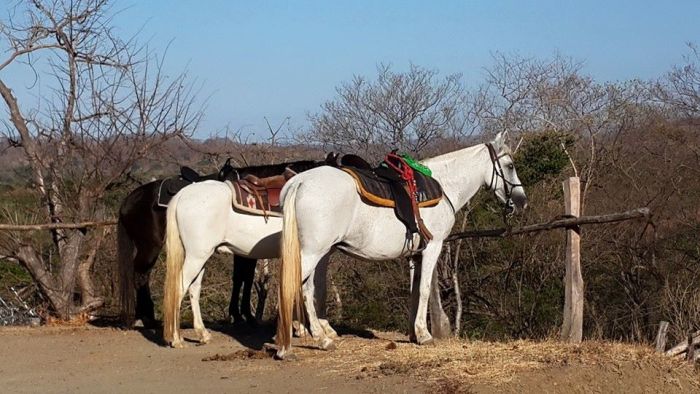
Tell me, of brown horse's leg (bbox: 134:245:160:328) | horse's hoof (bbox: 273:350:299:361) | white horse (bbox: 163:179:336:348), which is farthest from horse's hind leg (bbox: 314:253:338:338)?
brown horse's leg (bbox: 134:245:160:328)

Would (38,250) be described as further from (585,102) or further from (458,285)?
(585,102)

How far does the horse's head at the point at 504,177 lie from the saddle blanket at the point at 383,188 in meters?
0.69

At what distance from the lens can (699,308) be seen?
10266 mm

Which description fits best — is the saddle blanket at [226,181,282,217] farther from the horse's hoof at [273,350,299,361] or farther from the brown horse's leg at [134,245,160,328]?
the horse's hoof at [273,350,299,361]

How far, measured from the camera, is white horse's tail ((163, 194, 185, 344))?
8.28 m

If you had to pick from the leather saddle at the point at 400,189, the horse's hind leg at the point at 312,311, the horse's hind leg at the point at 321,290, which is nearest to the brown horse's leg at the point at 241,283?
the horse's hind leg at the point at 321,290

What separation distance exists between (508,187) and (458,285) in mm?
6570

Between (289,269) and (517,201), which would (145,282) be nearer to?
(289,269)

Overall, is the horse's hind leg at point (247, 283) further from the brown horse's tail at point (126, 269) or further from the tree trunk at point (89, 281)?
the tree trunk at point (89, 281)

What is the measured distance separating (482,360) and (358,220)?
1549 mm

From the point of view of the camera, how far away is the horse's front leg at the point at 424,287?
8062 millimetres

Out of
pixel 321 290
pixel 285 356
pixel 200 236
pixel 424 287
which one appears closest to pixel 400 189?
pixel 424 287

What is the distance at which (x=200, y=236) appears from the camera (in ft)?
27.6

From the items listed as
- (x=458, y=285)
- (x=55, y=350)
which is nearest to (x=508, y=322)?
(x=458, y=285)
